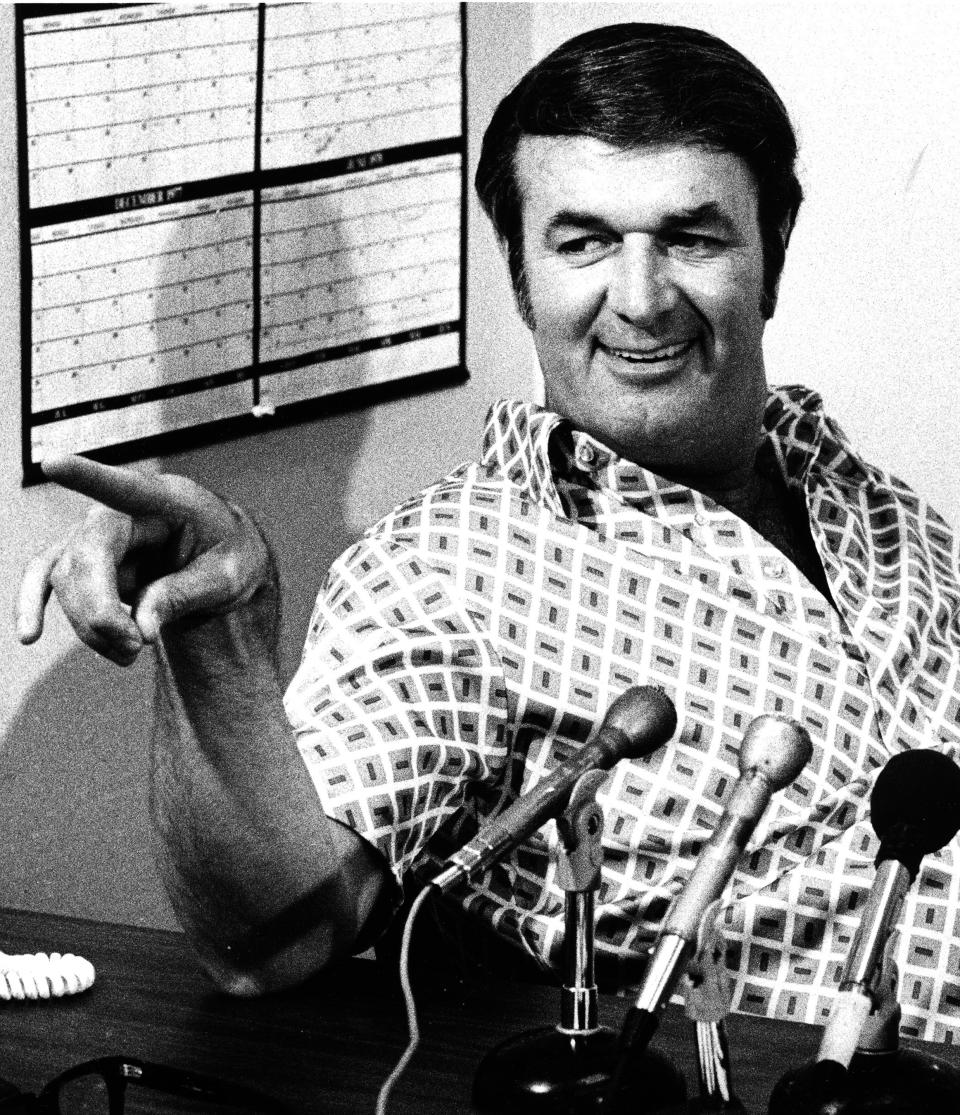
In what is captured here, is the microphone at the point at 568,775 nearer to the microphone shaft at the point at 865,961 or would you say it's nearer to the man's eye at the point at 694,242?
the microphone shaft at the point at 865,961

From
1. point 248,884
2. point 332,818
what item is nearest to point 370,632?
point 332,818

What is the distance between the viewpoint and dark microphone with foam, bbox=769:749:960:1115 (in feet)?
3.43

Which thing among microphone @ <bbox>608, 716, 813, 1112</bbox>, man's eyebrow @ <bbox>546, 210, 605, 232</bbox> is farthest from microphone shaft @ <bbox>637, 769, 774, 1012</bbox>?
man's eyebrow @ <bbox>546, 210, 605, 232</bbox>

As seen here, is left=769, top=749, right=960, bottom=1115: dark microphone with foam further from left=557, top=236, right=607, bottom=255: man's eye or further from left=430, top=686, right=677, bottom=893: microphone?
left=557, top=236, right=607, bottom=255: man's eye

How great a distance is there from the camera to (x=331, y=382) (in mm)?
2152

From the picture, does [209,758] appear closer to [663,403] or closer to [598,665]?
[598,665]

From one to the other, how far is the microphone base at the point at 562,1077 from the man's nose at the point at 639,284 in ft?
2.41

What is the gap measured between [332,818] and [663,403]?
56 centimetres

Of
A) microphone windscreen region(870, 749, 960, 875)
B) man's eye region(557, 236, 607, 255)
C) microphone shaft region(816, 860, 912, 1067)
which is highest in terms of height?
man's eye region(557, 236, 607, 255)

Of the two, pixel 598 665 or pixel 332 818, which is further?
pixel 598 665

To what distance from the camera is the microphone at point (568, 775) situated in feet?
3.42

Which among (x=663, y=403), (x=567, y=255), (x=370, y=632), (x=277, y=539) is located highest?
(x=567, y=255)

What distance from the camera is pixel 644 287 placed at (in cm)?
168

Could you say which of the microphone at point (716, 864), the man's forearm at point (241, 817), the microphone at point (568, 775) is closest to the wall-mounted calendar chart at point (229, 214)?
the man's forearm at point (241, 817)
